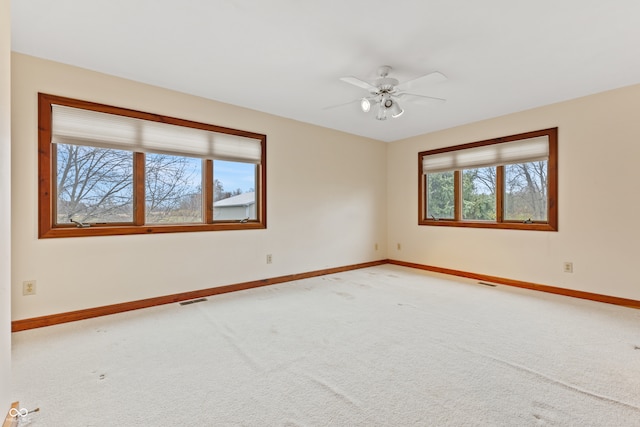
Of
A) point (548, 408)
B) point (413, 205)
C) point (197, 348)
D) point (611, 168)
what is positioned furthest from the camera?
point (413, 205)

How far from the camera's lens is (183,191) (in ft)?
11.5

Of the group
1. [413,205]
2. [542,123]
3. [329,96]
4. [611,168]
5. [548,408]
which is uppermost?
[329,96]

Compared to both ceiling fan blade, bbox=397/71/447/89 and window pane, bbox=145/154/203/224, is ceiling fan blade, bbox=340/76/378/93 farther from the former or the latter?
window pane, bbox=145/154/203/224

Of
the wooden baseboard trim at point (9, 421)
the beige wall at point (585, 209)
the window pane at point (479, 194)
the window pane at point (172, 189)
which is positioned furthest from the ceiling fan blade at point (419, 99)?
the wooden baseboard trim at point (9, 421)

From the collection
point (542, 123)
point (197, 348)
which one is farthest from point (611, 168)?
point (197, 348)

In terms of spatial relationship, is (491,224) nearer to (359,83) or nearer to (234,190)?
(359,83)

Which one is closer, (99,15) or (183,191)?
(99,15)

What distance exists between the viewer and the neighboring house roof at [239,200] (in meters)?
3.77

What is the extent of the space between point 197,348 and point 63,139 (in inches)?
88.0

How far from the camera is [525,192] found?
13.1ft

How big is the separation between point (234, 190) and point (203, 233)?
702 millimetres

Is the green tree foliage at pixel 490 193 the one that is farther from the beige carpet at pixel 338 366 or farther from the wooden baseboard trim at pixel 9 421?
the wooden baseboard trim at pixel 9 421

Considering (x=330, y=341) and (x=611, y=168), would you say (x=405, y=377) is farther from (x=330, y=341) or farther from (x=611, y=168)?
(x=611, y=168)

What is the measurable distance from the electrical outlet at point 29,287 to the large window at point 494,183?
193 inches
